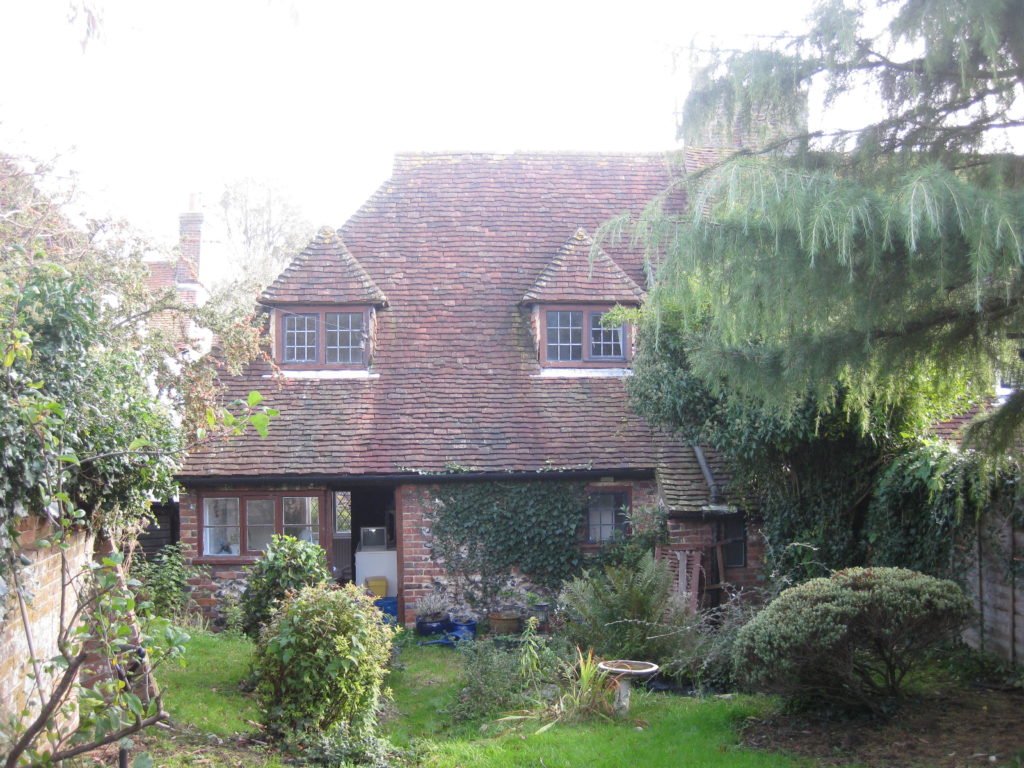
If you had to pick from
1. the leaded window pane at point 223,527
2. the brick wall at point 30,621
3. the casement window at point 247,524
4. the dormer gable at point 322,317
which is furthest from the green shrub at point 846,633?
the dormer gable at point 322,317

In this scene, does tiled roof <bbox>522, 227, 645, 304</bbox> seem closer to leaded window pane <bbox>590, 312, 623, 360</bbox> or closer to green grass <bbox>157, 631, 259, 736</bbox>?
leaded window pane <bbox>590, 312, 623, 360</bbox>

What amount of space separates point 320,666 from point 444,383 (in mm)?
7033

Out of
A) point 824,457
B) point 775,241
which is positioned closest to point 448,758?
point 775,241

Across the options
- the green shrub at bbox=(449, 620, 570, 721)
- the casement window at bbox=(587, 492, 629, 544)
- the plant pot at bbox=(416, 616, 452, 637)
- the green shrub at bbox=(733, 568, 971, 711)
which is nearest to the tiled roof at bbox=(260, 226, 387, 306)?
the casement window at bbox=(587, 492, 629, 544)

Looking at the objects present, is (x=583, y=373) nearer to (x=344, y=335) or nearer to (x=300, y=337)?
(x=344, y=335)

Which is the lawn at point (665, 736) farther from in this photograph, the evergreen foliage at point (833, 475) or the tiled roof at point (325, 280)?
the tiled roof at point (325, 280)

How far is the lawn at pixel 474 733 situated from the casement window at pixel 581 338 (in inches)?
242

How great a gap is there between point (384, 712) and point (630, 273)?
9109 millimetres

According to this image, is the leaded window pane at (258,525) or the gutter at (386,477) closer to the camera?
the gutter at (386,477)

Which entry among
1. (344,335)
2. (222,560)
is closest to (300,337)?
(344,335)

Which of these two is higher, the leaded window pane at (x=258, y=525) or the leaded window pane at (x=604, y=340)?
the leaded window pane at (x=604, y=340)

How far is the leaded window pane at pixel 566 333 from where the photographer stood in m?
14.5

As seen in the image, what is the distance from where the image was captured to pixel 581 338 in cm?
1456

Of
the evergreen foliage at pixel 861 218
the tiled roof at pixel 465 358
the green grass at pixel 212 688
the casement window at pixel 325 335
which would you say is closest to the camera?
the evergreen foliage at pixel 861 218
